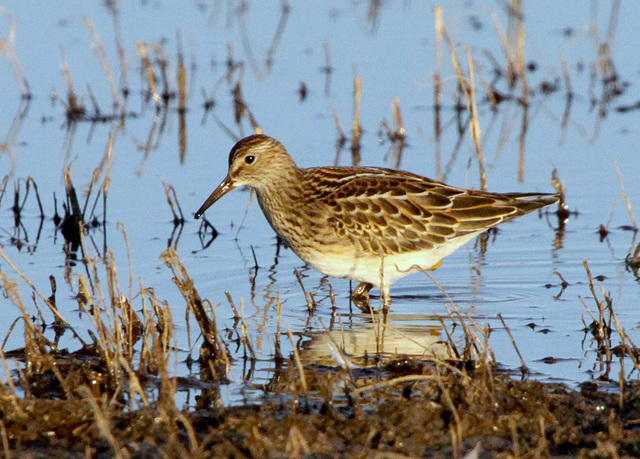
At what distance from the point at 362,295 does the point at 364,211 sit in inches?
30.6

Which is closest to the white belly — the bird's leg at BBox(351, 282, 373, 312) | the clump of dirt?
the bird's leg at BBox(351, 282, 373, 312)

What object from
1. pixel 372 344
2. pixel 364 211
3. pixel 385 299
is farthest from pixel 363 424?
pixel 364 211

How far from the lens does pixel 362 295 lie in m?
8.29

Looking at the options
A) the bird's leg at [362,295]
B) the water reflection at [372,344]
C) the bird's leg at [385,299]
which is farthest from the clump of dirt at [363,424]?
the bird's leg at [362,295]

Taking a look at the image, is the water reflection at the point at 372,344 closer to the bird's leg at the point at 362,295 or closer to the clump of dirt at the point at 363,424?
the bird's leg at the point at 362,295

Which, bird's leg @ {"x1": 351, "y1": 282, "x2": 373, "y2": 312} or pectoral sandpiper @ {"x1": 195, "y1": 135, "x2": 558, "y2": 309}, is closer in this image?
pectoral sandpiper @ {"x1": 195, "y1": 135, "x2": 558, "y2": 309}

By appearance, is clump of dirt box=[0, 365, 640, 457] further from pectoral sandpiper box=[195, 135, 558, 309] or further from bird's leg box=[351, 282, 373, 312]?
bird's leg box=[351, 282, 373, 312]

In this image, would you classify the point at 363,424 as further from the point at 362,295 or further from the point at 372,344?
the point at 362,295

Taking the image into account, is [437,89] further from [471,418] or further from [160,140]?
[471,418]

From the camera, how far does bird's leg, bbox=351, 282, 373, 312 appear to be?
26.7 feet

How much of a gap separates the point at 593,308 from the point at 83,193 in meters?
4.99

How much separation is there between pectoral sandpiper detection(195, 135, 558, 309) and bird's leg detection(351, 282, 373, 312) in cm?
2

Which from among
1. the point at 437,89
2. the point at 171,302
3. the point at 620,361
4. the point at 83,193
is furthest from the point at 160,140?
the point at 620,361

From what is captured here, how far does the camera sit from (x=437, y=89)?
13.0 meters
